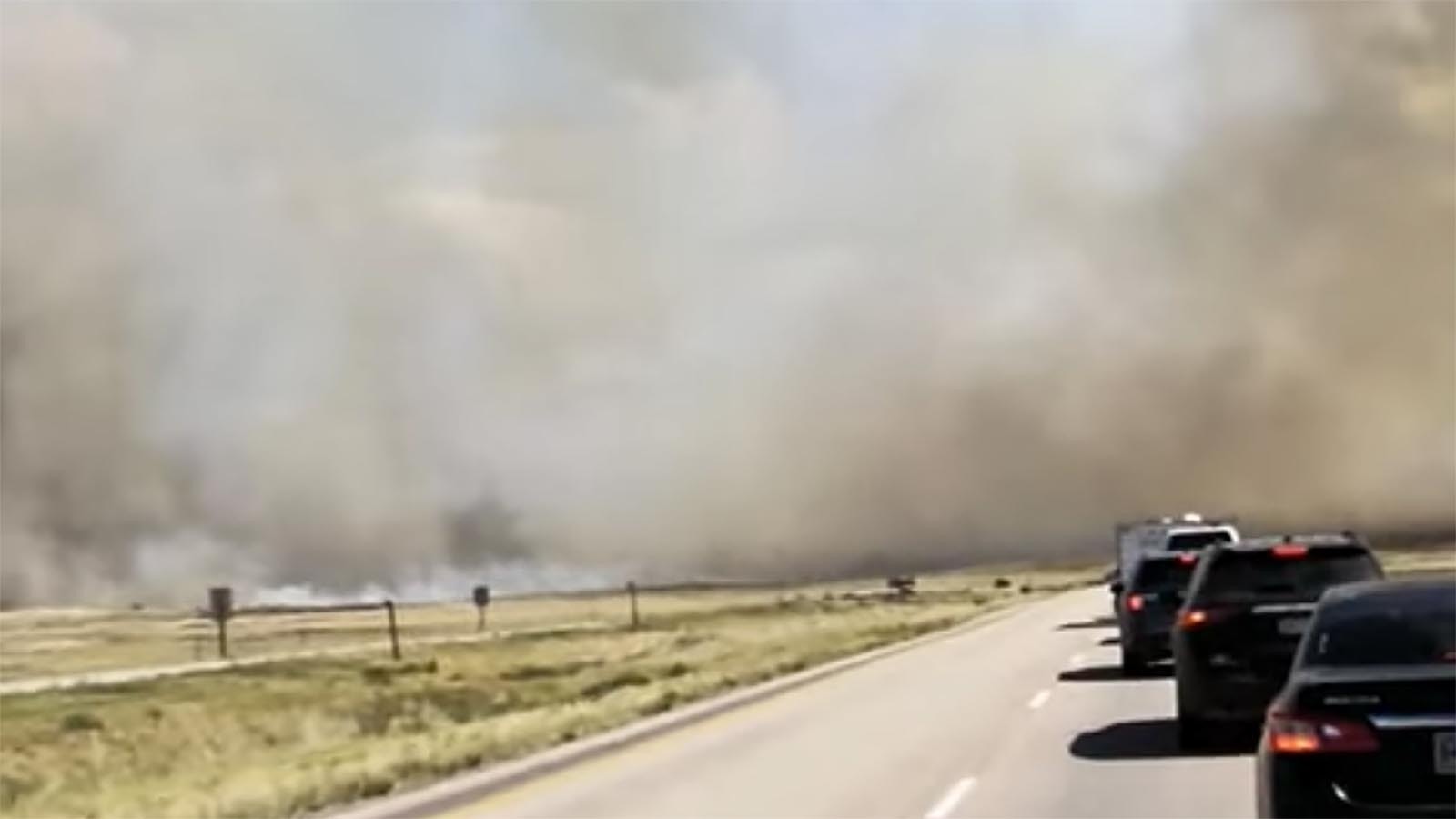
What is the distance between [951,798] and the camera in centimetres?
1647

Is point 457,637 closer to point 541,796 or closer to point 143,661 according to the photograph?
point 143,661

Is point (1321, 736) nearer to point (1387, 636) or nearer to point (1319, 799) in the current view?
point (1319, 799)

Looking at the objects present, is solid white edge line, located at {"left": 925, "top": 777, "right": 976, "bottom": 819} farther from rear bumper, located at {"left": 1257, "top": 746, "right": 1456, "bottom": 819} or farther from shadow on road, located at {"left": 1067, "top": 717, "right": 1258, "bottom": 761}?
rear bumper, located at {"left": 1257, "top": 746, "right": 1456, "bottom": 819}

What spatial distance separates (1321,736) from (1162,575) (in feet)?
71.5

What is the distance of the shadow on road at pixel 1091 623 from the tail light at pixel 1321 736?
43298 mm

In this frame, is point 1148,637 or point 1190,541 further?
point 1190,541

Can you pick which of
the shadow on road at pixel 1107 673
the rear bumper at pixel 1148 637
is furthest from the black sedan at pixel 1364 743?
the shadow on road at pixel 1107 673

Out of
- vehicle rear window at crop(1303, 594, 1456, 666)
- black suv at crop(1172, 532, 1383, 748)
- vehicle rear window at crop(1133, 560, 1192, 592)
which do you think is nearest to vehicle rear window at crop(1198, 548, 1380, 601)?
black suv at crop(1172, 532, 1383, 748)

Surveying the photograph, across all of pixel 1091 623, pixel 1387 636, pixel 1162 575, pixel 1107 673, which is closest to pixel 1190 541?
pixel 1107 673

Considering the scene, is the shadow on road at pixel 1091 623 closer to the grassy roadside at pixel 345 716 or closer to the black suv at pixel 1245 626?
the grassy roadside at pixel 345 716

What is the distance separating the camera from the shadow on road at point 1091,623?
53969 millimetres

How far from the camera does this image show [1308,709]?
34.2 ft

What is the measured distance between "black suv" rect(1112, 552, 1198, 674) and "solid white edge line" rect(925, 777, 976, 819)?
45.5 feet

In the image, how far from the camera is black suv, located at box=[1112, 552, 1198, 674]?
31.3 meters
